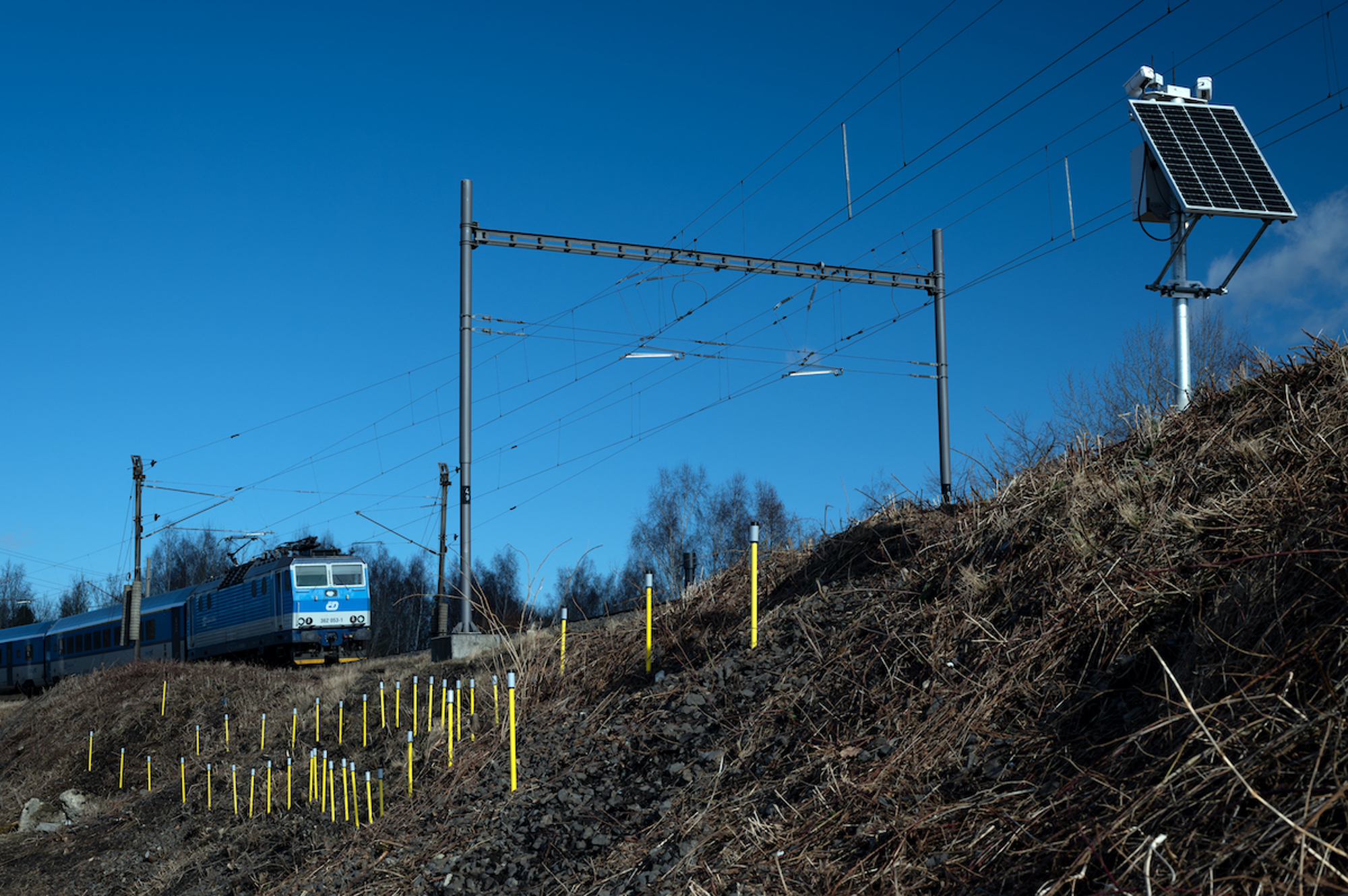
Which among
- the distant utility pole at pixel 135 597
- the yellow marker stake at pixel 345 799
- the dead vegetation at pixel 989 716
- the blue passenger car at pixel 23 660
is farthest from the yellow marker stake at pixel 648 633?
the blue passenger car at pixel 23 660

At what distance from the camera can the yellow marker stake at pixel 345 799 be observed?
892cm

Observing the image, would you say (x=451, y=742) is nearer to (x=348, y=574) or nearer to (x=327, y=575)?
(x=327, y=575)

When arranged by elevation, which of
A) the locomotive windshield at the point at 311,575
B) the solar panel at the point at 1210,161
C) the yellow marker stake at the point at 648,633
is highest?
the solar panel at the point at 1210,161

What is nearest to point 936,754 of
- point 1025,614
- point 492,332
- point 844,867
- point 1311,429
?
point 844,867

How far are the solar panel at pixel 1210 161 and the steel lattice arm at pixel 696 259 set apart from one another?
339 inches

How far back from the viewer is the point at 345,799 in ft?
30.0

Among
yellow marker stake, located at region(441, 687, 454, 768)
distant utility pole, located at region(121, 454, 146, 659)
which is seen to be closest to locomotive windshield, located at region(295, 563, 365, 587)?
distant utility pole, located at region(121, 454, 146, 659)

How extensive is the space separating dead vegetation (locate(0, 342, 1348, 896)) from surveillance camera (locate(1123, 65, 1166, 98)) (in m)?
6.74

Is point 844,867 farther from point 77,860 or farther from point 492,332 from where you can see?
point 492,332

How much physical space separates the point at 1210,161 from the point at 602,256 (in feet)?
32.8

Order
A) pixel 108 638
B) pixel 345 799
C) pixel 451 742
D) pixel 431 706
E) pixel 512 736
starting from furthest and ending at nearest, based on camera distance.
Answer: pixel 108 638 < pixel 431 706 < pixel 345 799 < pixel 451 742 < pixel 512 736

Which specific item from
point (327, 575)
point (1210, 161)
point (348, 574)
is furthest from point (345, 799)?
point (348, 574)

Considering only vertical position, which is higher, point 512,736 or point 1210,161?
point 1210,161

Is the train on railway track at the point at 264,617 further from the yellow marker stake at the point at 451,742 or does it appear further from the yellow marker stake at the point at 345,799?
the yellow marker stake at the point at 451,742
